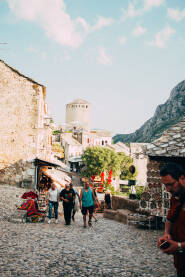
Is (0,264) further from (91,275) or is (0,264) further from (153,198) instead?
(153,198)

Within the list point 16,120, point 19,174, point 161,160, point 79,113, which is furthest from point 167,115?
point 161,160

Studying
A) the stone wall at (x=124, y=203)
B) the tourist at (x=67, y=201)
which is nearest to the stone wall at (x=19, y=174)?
the stone wall at (x=124, y=203)

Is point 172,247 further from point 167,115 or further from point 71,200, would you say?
point 167,115

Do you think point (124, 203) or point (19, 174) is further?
point (19, 174)

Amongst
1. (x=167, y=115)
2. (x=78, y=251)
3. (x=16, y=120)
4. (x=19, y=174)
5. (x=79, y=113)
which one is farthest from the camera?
(x=167, y=115)

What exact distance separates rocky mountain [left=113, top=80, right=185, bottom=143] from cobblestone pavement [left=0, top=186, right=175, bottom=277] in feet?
339

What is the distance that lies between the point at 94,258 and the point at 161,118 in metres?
127

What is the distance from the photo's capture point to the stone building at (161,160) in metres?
8.74

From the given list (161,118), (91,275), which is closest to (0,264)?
(91,275)

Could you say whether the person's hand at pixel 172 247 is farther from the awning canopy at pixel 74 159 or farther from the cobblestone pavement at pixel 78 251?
the awning canopy at pixel 74 159

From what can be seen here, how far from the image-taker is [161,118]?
127 meters

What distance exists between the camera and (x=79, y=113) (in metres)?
106

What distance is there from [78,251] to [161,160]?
180 inches

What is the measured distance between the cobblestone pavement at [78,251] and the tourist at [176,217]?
2411 millimetres
